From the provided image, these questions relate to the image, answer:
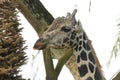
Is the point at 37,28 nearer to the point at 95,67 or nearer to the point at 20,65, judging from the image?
the point at 95,67

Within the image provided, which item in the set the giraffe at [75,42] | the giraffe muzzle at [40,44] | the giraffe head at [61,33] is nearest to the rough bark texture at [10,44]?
the giraffe at [75,42]

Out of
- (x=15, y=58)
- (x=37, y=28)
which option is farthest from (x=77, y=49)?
(x=15, y=58)

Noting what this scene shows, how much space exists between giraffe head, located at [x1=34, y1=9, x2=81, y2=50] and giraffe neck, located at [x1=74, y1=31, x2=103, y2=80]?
79 millimetres

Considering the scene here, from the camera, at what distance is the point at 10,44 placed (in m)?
3.89

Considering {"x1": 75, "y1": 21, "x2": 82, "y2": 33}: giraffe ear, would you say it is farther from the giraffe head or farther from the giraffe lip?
the giraffe lip

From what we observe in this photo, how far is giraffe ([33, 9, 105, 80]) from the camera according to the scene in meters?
2.61

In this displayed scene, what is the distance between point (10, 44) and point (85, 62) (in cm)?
114

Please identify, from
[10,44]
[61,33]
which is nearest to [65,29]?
[61,33]

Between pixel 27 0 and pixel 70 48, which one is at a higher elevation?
pixel 27 0

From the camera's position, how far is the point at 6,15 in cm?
383

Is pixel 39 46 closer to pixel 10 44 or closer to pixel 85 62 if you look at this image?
pixel 85 62

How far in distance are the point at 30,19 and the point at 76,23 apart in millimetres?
277

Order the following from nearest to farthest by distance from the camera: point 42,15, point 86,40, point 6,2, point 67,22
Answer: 1. point 67,22
2. point 86,40
3. point 42,15
4. point 6,2

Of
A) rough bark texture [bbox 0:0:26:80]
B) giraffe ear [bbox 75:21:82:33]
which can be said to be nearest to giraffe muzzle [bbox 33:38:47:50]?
giraffe ear [bbox 75:21:82:33]
